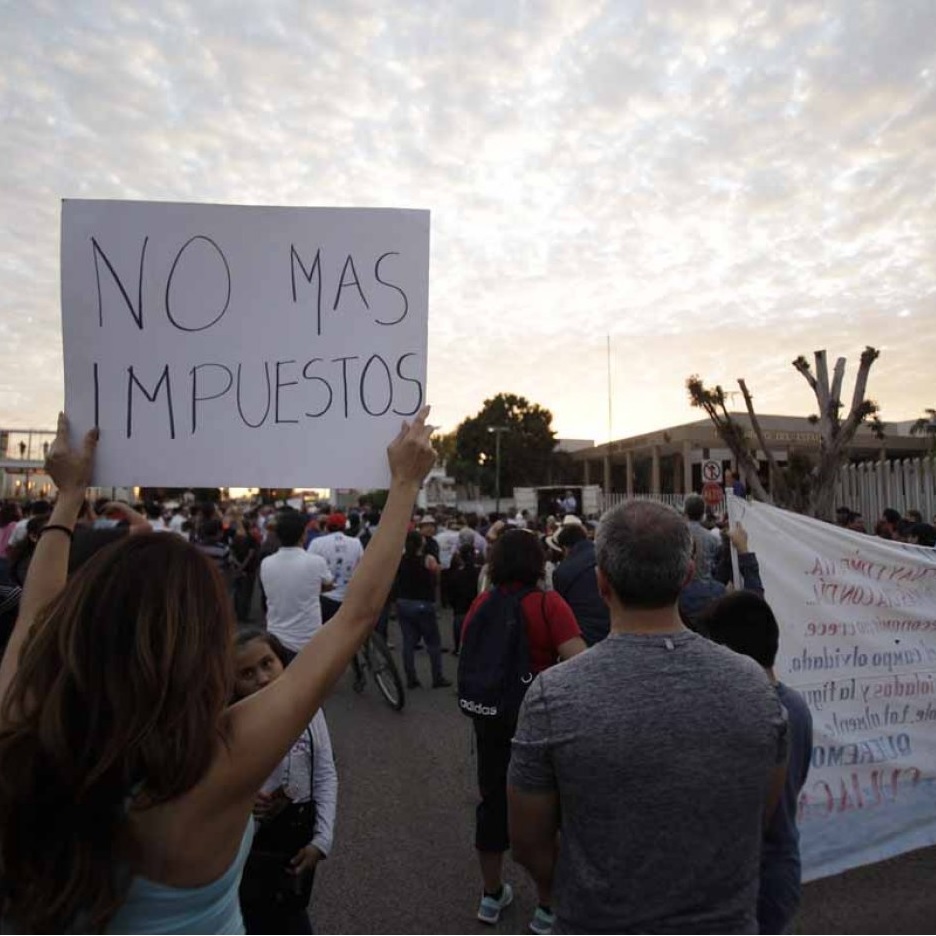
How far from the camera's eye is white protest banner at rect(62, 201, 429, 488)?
195cm

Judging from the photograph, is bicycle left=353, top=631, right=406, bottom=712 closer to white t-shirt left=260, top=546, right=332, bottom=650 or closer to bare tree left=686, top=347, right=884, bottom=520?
white t-shirt left=260, top=546, right=332, bottom=650

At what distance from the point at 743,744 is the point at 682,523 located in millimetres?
512

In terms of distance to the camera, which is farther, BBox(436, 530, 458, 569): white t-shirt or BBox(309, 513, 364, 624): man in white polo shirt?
BBox(436, 530, 458, 569): white t-shirt

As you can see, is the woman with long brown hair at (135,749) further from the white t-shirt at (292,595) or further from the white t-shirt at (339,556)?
the white t-shirt at (339,556)

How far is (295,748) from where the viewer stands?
2.53m

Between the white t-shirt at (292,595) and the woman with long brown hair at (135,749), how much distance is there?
4315 millimetres

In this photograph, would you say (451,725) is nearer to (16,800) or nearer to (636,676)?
(636,676)

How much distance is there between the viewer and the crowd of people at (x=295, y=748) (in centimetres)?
115

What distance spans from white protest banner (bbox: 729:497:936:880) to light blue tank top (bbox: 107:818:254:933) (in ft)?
11.3

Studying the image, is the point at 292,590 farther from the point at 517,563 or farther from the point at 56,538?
the point at 56,538

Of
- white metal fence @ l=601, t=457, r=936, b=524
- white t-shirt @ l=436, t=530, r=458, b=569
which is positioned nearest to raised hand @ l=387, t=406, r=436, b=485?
white t-shirt @ l=436, t=530, r=458, b=569

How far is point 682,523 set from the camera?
5.94 ft

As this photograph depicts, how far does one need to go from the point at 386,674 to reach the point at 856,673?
15.1 ft

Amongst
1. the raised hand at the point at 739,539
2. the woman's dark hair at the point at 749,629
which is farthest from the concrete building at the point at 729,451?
the woman's dark hair at the point at 749,629
